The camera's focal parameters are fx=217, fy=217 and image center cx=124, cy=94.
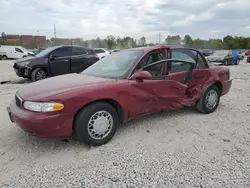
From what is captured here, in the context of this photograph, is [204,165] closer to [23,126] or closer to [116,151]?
[116,151]

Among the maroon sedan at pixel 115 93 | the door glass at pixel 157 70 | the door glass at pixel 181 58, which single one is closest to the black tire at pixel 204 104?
the maroon sedan at pixel 115 93

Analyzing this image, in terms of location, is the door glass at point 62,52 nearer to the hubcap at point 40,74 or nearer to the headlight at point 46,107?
the hubcap at point 40,74

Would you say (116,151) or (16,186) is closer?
(16,186)

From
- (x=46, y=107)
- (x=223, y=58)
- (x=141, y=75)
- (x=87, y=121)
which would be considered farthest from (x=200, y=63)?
(x=223, y=58)

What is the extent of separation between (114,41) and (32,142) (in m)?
59.8

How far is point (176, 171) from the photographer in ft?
8.37

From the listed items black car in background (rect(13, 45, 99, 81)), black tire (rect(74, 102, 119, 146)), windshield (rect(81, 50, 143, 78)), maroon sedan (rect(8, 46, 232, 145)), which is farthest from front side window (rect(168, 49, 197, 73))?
black car in background (rect(13, 45, 99, 81))

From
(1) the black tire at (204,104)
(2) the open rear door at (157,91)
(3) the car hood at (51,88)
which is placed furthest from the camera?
(1) the black tire at (204,104)

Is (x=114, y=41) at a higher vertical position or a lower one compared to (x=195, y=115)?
higher

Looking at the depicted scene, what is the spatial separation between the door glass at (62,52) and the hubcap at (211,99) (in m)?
6.56

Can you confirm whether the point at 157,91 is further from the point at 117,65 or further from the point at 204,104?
the point at 204,104

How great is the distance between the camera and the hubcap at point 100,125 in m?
3.06

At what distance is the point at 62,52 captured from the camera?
9203mm

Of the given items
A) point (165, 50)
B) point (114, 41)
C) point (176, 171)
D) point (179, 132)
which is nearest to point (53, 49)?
point (165, 50)
